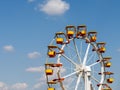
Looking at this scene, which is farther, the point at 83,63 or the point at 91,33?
the point at 91,33

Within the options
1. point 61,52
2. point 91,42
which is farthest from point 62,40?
point 91,42

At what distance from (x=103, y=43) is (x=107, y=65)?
3315 millimetres

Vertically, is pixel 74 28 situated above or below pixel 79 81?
above

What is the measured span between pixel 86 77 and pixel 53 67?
4.49 metres

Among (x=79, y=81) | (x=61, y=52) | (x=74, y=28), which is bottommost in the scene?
(x=79, y=81)

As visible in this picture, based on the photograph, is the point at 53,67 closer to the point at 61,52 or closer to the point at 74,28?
the point at 61,52

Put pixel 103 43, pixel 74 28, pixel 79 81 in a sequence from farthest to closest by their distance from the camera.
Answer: pixel 103 43, pixel 74 28, pixel 79 81

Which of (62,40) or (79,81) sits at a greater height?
(62,40)

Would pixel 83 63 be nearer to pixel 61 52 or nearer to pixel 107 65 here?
pixel 61 52

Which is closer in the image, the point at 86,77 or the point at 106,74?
the point at 86,77

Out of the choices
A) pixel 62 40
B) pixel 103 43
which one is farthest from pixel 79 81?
pixel 103 43

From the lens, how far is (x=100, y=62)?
57.8 metres

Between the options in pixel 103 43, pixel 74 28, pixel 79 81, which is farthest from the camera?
pixel 103 43

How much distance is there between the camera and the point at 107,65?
59.0 metres
